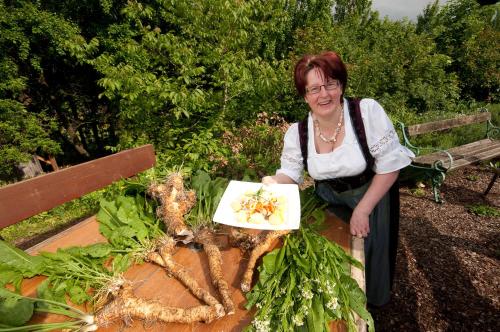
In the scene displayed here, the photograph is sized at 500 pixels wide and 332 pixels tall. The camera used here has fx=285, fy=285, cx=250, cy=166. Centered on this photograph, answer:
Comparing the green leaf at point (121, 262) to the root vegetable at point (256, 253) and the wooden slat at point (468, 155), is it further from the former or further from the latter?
Answer: the wooden slat at point (468, 155)

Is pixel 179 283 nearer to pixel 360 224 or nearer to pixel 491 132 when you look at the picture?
pixel 360 224

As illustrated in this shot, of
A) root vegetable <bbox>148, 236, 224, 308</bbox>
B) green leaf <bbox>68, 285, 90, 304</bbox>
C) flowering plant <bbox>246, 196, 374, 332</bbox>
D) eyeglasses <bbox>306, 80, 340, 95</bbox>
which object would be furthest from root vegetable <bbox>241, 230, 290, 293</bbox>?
eyeglasses <bbox>306, 80, 340, 95</bbox>

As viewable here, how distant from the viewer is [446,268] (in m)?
3.35

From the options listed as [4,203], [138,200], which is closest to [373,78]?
[138,200]

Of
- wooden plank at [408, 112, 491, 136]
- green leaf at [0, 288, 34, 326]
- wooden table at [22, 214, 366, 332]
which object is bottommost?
wooden plank at [408, 112, 491, 136]

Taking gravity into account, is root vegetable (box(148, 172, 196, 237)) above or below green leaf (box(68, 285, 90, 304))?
above

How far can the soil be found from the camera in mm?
2721

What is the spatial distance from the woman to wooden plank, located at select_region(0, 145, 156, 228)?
5.68ft

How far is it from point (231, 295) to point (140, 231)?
0.78m

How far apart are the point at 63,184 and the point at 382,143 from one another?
258cm

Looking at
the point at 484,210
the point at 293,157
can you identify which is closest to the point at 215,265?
the point at 293,157

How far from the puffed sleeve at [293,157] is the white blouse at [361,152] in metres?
0.10

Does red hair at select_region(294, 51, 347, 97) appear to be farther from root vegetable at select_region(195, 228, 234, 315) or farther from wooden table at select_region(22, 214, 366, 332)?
root vegetable at select_region(195, 228, 234, 315)

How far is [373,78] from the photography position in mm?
8820
